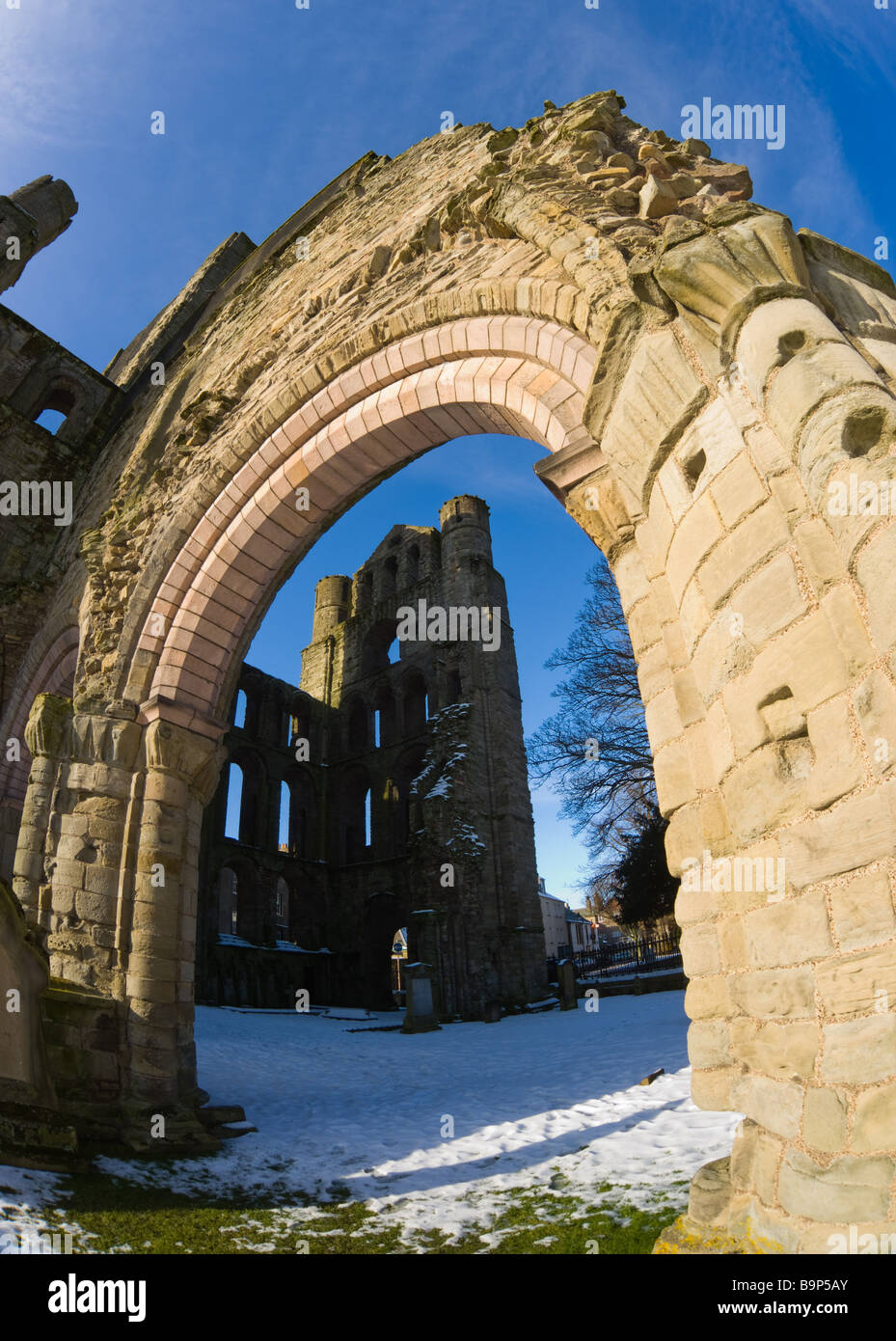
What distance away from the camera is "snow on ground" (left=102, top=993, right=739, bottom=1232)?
380cm

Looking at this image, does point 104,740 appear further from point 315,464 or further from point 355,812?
point 355,812

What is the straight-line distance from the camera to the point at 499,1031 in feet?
43.5

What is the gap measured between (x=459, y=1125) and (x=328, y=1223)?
6.41ft

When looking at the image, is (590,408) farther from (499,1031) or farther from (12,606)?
(499,1031)

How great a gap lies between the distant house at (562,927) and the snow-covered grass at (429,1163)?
1993 inches

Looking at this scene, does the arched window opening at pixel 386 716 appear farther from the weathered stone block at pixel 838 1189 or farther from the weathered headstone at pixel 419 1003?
the weathered stone block at pixel 838 1189

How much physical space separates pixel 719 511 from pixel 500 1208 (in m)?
3.30

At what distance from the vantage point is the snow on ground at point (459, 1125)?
380cm

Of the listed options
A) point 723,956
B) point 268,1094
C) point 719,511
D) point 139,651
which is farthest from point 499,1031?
point 719,511

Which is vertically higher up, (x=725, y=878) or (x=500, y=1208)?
(x=725, y=878)

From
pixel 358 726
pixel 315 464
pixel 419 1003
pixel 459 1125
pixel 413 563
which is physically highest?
pixel 413 563

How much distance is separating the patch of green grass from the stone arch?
822mm

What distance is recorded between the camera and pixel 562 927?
61719mm

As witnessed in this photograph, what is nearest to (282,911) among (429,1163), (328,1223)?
(429,1163)
